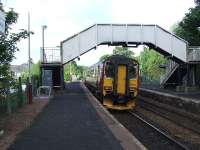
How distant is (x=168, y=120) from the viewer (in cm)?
2506

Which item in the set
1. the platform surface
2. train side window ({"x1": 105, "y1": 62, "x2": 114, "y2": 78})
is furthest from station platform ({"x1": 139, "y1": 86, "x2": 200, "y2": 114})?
the platform surface

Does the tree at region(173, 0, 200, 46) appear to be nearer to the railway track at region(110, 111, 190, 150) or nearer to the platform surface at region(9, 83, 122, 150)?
the railway track at region(110, 111, 190, 150)

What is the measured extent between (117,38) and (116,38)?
9 cm

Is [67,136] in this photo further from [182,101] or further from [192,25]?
[192,25]

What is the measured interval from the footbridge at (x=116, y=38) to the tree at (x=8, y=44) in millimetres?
29139

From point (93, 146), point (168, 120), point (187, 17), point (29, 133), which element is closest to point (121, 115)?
point (168, 120)

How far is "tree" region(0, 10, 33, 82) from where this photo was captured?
17.0 meters

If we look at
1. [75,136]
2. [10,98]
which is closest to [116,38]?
[10,98]

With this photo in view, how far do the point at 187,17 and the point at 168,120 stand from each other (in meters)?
34.8

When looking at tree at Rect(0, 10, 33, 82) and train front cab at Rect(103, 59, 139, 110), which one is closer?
tree at Rect(0, 10, 33, 82)

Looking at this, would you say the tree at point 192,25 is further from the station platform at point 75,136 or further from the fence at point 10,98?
the station platform at point 75,136

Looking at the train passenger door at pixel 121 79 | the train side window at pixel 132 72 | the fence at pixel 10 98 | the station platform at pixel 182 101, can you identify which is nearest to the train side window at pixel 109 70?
the train passenger door at pixel 121 79

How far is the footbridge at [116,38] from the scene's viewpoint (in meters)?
47.6

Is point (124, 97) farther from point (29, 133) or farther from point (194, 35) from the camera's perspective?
point (194, 35)
